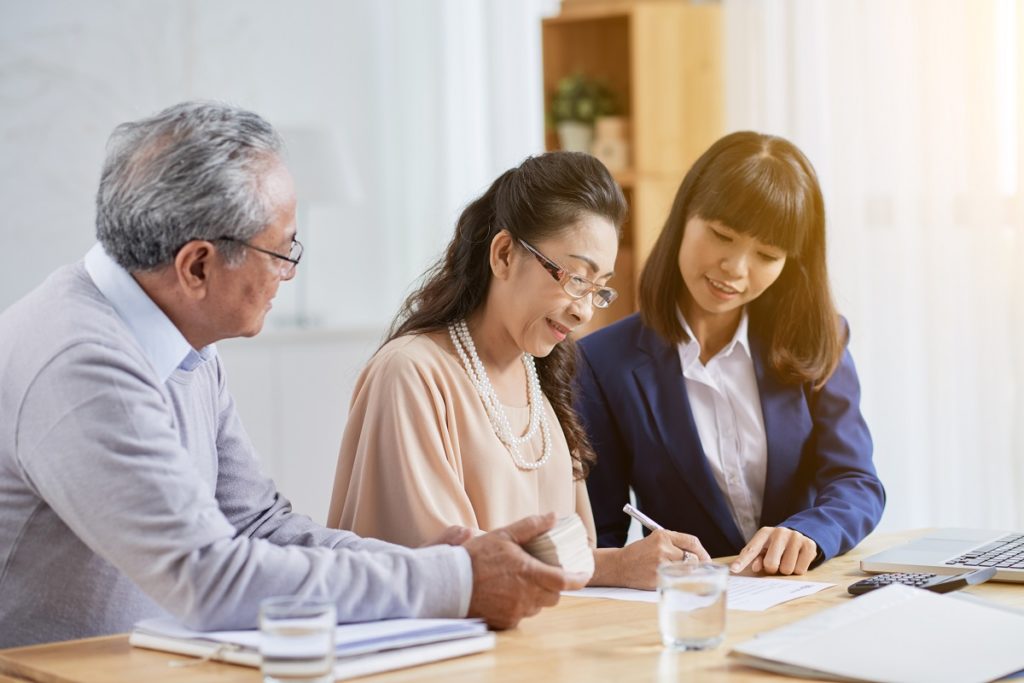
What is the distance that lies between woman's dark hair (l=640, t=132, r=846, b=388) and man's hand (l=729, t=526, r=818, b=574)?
0.54m

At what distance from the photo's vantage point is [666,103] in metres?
4.47

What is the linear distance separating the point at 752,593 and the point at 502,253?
670mm

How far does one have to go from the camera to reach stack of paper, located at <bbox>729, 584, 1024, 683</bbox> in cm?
132

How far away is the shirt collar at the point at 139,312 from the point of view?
59.7 inches

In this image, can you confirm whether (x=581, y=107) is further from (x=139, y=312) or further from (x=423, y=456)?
(x=139, y=312)

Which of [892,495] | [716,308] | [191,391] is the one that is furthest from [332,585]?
[892,495]

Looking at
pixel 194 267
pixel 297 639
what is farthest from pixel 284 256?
pixel 297 639

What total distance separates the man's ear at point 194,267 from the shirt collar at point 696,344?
1191 mm

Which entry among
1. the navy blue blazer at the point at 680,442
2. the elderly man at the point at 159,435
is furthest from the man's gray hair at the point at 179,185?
the navy blue blazer at the point at 680,442

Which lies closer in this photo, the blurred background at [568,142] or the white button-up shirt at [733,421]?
the white button-up shirt at [733,421]

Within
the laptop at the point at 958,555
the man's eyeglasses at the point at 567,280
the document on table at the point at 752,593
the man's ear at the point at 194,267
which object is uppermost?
the man's ear at the point at 194,267

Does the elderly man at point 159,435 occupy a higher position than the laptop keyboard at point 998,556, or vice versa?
the elderly man at point 159,435

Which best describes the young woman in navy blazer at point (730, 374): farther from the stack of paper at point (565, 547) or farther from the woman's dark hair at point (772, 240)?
the stack of paper at point (565, 547)

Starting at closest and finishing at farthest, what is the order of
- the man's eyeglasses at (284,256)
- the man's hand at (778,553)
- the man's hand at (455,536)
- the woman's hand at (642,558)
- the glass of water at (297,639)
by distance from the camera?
the glass of water at (297,639) < the man's eyeglasses at (284,256) < the man's hand at (455,536) < the woman's hand at (642,558) < the man's hand at (778,553)
